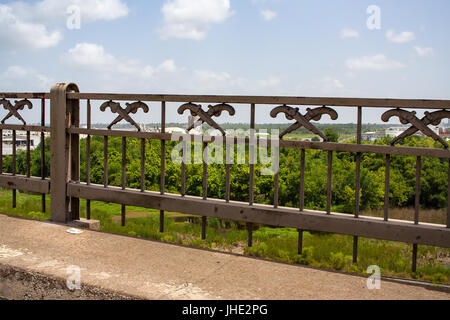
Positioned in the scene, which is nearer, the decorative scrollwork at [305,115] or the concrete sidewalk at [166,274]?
the concrete sidewalk at [166,274]

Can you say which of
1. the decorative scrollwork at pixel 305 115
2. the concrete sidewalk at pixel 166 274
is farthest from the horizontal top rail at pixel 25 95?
the decorative scrollwork at pixel 305 115

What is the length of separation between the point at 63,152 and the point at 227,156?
6.04 feet

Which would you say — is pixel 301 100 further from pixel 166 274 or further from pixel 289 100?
pixel 166 274

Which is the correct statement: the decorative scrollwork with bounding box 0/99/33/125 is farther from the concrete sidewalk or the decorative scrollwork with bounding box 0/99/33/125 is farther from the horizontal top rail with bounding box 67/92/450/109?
the concrete sidewalk

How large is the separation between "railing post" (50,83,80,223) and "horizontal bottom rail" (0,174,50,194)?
0.56ft

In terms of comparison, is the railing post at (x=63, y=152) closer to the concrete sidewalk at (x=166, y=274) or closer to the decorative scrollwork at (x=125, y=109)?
the decorative scrollwork at (x=125, y=109)

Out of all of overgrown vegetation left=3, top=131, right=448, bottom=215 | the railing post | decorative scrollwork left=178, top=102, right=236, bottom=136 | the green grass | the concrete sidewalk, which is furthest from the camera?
overgrown vegetation left=3, top=131, right=448, bottom=215

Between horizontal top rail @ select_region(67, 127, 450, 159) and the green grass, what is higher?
horizontal top rail @ select_region(67, 127, 450, 159)

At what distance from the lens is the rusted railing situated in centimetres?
295

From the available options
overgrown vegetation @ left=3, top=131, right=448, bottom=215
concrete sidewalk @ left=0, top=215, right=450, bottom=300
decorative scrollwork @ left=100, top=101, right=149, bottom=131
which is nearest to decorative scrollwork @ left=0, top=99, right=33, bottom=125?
decorative scrollwork @ left=100, top=101, right=149, bottom=131

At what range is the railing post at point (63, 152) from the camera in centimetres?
431

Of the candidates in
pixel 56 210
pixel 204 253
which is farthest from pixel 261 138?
pixel 56 210

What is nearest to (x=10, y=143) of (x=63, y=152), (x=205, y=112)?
(x=63, y=152)

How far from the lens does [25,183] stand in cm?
482
